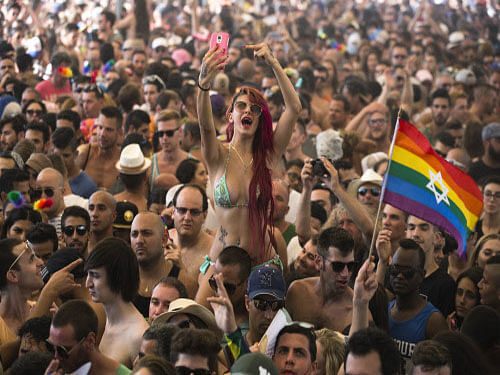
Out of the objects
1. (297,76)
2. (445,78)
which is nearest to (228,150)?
(297,76)

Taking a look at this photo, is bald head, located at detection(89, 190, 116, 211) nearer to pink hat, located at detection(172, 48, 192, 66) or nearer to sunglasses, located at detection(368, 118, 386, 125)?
sunglasses, located at detection(368, 118, 386, 125)

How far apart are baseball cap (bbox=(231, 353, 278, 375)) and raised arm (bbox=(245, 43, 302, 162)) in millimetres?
2162

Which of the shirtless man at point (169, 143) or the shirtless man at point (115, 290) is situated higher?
the shirtless man at point (115, 290)

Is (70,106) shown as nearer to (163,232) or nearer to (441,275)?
(163,232)

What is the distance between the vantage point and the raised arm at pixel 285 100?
5.94 meters

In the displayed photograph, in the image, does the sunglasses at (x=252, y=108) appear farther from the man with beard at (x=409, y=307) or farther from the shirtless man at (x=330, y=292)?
the man with beard at (x=409, y=307)

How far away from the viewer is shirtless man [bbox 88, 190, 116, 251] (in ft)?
24.7

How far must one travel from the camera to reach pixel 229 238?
6.15m

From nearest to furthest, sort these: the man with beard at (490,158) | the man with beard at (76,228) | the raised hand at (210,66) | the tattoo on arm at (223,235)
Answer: the raised hand at (210,66), the tattoo on arm at (223,235), the man with beard at (76,228), the man with beard at (490,158)

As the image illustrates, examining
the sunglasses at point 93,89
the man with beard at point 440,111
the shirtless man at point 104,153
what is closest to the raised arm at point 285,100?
the shirtless man at point 104,153

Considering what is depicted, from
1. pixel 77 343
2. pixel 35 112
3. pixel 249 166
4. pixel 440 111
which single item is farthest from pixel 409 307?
pixel 440 111

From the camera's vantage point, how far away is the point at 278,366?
4.82 meters

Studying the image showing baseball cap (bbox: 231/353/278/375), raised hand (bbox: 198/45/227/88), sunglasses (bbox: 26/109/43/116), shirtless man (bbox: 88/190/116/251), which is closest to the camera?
baseball cap (bbox: 231/353/278/375)

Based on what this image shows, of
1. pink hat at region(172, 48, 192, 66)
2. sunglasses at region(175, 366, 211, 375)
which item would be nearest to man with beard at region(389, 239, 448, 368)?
sunglasses at region(175, 366, 211, 375)
